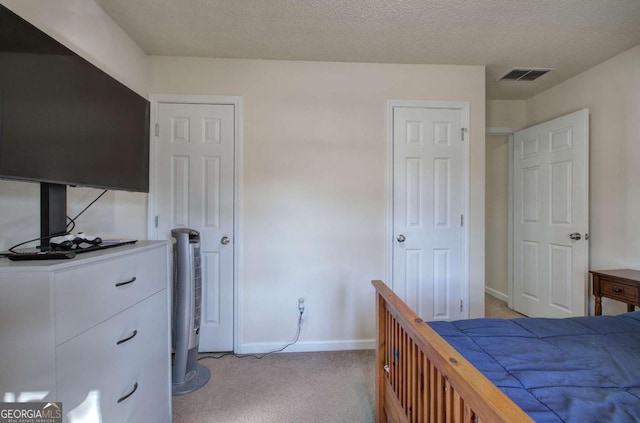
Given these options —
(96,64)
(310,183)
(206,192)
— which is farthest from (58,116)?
(310,183)

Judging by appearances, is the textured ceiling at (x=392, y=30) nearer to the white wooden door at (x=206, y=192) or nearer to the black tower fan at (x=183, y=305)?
the white wooden door at (x=206, y=192)

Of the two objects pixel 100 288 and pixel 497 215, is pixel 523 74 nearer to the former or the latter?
pixel 497 215

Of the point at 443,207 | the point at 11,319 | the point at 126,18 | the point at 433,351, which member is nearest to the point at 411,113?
the point at 443,207

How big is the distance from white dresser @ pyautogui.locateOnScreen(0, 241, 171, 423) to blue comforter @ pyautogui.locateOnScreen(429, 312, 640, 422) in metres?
1.36

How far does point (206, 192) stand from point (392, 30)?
1.91 metres

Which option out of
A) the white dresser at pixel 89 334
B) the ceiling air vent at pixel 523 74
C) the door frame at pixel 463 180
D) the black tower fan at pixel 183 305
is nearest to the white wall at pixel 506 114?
the ceiling air vent at pixel 523 74

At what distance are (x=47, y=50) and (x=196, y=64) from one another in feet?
4.67

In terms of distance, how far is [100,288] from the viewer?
93 cm

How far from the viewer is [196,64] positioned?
2.20 metres

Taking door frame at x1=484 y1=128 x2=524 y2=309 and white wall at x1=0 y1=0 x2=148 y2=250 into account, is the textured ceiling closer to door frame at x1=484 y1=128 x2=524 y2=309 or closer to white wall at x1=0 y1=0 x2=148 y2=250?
white wall at x1=0 y1=0 x2=148 y2=250

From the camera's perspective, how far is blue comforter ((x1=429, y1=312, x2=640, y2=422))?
762mm

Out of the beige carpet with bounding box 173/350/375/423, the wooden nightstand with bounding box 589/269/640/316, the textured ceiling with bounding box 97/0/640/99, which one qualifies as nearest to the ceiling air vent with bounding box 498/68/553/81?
the textured ceiling with bounding box 97/0/640/99

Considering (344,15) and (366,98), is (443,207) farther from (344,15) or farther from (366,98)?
(344,15)

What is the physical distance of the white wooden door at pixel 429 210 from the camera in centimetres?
231
